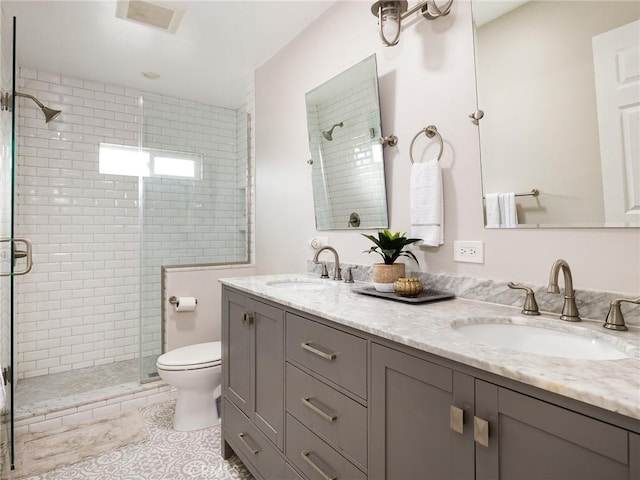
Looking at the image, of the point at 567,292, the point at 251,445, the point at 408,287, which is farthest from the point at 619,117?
the point at 251,445

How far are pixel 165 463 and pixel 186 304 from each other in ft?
3.56

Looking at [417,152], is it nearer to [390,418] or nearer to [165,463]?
[390,418]

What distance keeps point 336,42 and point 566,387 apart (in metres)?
2.17

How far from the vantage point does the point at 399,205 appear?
1.82 metres

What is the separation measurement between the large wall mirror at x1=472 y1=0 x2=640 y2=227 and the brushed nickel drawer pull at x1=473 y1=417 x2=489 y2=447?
2.50 ft

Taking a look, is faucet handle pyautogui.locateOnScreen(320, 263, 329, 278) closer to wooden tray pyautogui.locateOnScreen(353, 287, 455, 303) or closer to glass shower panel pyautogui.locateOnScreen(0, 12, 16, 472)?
wooden tray pyautogui.locateOnScreen(353, 287, 455, 303)

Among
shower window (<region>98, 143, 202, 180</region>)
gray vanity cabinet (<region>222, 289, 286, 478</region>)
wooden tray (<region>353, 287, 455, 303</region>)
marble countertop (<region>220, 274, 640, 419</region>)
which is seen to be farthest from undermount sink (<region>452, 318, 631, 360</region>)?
shower window (<region>98, 143, 202, 180</region>)

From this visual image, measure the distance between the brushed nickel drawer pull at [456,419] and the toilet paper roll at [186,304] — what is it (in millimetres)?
2345

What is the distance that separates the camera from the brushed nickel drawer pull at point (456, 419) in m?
0.81

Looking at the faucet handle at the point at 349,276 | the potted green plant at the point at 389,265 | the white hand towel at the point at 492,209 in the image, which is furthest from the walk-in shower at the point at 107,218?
the white hand towel at the point at 492,209

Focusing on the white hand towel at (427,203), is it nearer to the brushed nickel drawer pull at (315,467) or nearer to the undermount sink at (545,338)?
the undermount sink at (545,338)

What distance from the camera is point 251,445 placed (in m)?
1.71

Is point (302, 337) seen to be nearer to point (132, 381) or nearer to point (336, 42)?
point (336, 42)

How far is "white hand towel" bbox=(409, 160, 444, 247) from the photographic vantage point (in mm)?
1547
